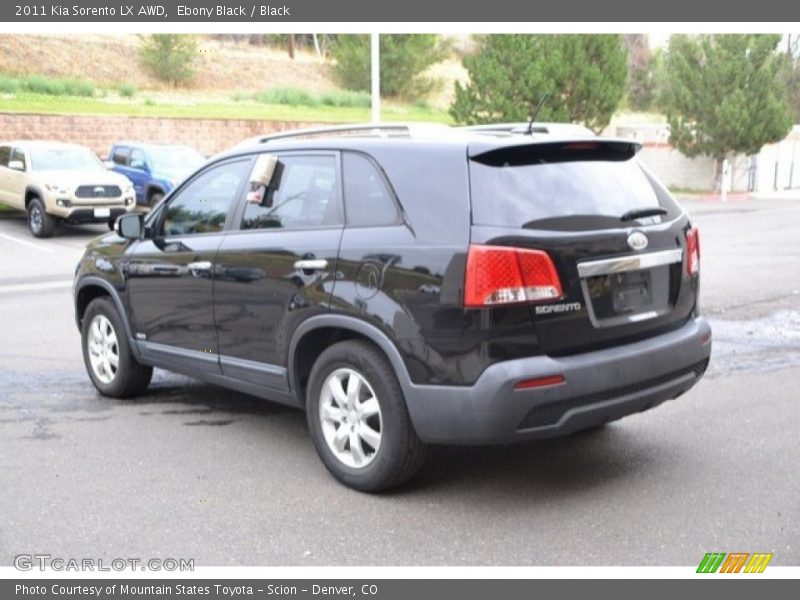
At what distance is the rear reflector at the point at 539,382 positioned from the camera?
13.4 ft

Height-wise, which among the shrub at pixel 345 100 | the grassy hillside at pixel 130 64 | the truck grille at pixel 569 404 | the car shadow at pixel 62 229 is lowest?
the car shadow at pixel 62 229

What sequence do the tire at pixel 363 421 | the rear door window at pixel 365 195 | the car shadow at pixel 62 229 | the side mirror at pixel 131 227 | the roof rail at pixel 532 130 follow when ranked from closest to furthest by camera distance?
the tire at pixel 363 421 → the rear door window at pixel 365 195 → the roof rail at pixel 532 130 → the side mirror at pixel 131 227 → the car shadow at pixel 62 229

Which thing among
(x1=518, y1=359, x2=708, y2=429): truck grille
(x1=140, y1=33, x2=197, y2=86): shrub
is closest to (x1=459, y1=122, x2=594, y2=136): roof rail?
(x1=518, y1=359, x2=708, y2=429): truck grille

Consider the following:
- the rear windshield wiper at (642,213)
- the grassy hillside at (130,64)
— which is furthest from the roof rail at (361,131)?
the grassy hillside at (130,64)

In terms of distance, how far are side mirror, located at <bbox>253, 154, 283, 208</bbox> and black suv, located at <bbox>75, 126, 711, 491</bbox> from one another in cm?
1

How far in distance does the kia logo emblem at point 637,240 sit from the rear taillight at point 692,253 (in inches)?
18.8

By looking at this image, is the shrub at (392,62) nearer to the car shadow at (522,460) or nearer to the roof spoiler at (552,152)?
the car shadow at (522,460)

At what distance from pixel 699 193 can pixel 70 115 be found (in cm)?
2261

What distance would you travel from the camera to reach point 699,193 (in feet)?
114

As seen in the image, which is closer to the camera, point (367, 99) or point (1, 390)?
point (1, 390)

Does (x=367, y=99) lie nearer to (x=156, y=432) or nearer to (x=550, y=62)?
(x=550, y=62)

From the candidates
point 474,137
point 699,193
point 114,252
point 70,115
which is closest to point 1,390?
point 114,252

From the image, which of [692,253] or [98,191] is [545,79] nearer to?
[98,191]

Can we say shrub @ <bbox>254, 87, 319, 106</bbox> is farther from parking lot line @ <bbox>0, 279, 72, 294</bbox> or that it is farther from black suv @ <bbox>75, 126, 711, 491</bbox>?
black suv @ <bbox>75, 126, 711, 491</bbox>
